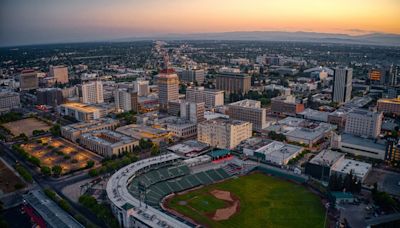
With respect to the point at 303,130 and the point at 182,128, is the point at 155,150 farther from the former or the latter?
the point at 303,130

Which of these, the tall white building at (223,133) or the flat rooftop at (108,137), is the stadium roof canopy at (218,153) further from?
the flat rooftop at (108,137)

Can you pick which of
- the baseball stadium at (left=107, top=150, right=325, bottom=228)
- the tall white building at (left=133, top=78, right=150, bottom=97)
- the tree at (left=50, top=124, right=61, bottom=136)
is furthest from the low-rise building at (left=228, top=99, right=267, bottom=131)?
the tall white building at (left=133, top=78, right=150, bottom=97)

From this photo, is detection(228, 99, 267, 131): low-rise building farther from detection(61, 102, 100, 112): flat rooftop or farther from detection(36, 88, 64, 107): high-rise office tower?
detection(36, 88, 64, 107): high-rise office tower

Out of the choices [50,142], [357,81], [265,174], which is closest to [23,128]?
[50,142]

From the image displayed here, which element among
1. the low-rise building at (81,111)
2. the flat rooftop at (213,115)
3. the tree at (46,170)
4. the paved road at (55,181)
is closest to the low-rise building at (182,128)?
the flat rooftop at (213,115)

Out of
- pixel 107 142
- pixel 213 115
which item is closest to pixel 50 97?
pixel 107 142

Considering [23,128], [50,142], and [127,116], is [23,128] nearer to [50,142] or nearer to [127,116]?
[50,142]
